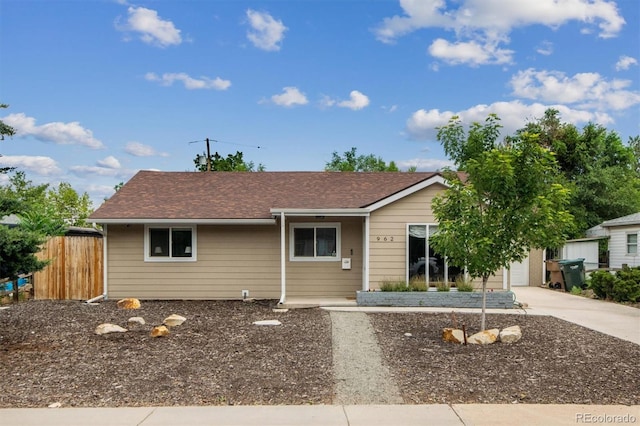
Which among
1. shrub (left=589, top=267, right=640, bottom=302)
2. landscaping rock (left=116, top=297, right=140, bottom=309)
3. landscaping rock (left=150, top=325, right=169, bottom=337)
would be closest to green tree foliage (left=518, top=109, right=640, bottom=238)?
shrub (left=589, top=267, right=640, bottom=302)

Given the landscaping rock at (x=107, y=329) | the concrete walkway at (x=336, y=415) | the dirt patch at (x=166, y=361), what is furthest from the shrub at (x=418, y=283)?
the concrete walkway at (x=336, y=415)

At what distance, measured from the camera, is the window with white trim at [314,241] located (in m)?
13.5

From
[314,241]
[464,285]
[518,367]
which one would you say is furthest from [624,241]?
[518,367]

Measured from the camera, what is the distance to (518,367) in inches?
255

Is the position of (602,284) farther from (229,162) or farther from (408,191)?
(229,162)

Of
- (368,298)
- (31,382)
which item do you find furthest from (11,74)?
(368,298)

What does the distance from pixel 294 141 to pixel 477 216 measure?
1678cm

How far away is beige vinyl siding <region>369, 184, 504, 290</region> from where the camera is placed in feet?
40.7

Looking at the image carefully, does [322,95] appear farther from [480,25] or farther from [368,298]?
[368,298]

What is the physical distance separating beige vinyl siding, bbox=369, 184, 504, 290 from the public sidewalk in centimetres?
746

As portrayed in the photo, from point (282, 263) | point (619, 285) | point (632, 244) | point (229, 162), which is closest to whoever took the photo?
point (282, 263)

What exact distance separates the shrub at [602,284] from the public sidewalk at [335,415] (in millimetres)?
10171

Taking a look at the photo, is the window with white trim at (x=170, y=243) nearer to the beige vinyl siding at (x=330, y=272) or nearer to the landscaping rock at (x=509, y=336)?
the beige vinyl siding at (x=330, y=272)
